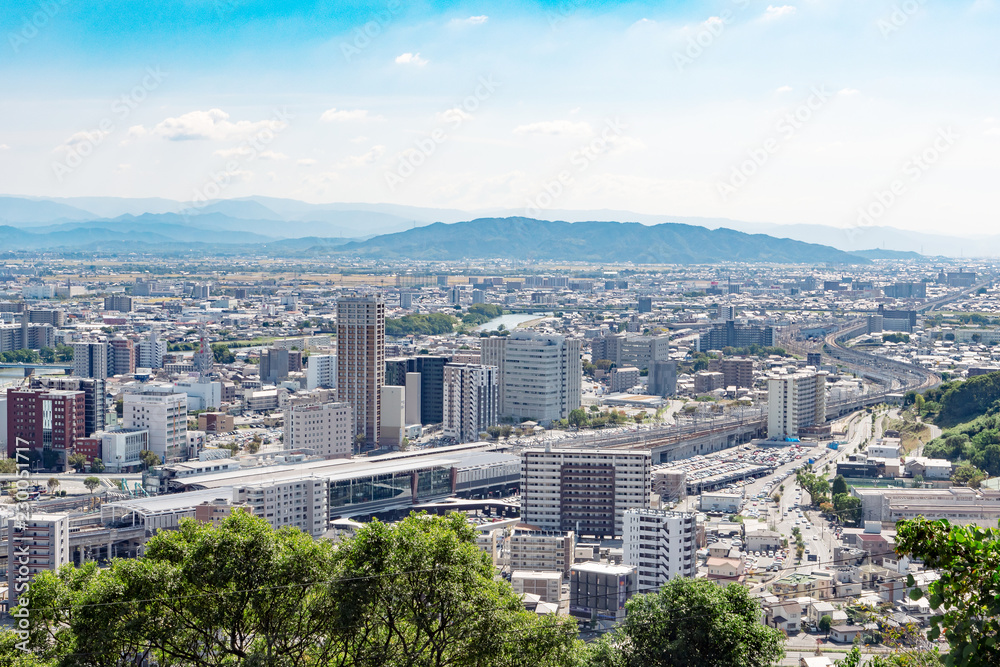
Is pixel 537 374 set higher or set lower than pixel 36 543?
higher

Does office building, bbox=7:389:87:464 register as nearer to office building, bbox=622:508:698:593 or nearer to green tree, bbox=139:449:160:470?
green tree, bbox=139:449:160:470

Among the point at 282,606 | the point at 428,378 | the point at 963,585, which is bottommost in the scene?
the point at 428,378

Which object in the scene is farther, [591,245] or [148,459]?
[591,245]

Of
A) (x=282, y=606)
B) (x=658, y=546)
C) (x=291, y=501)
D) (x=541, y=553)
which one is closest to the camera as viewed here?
(x=282, y=606)

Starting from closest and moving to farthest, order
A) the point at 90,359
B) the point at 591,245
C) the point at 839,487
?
1. the point at 839,487
2. the point at 90,359
3. the point at 591,245

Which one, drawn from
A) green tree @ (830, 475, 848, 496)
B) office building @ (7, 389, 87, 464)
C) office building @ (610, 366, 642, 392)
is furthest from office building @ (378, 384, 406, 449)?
office building @ (610, 366, 642, 392)

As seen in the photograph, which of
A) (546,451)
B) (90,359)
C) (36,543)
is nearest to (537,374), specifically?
(546,451)

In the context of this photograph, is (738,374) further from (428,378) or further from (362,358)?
(362,358)
